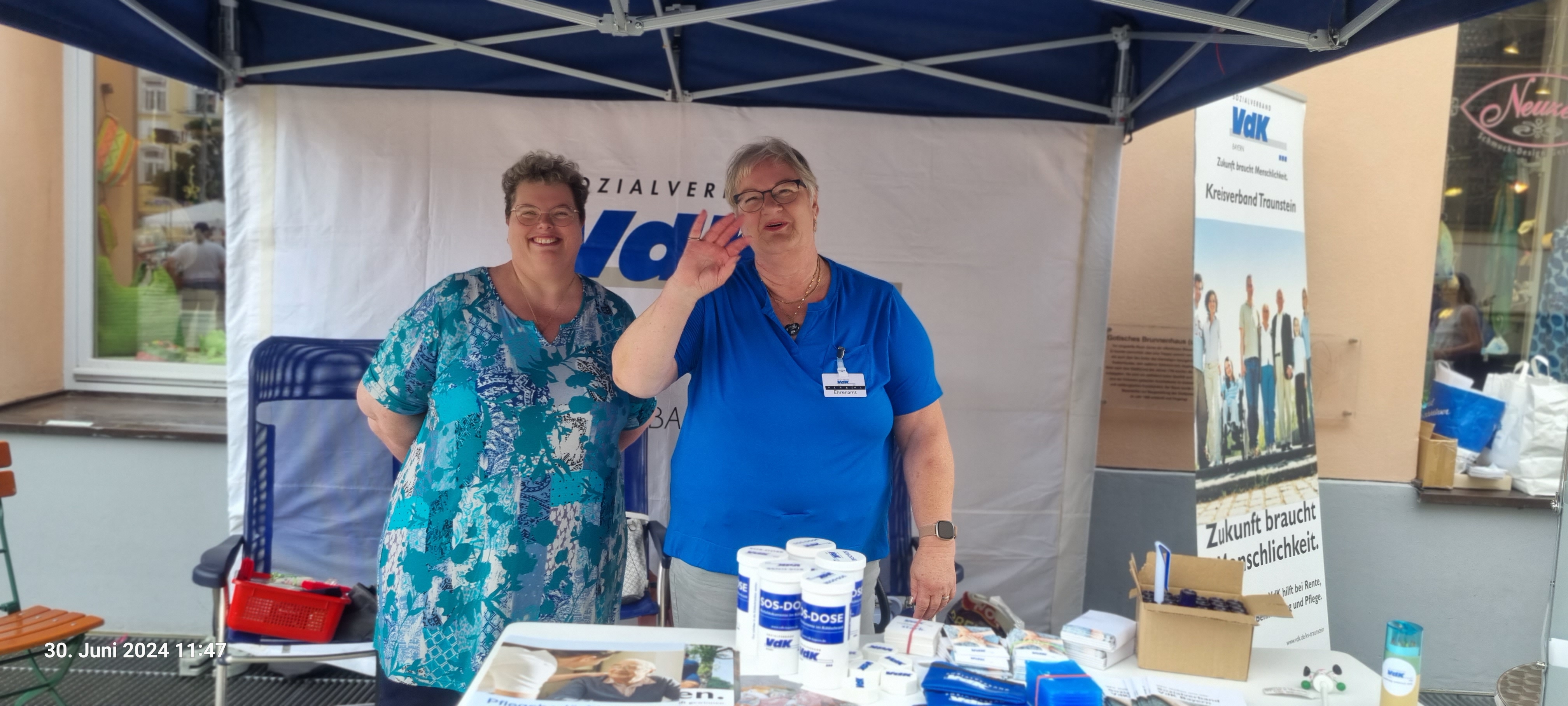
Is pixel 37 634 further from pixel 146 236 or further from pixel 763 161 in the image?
pixel 763 161

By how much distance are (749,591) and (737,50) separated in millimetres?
2021

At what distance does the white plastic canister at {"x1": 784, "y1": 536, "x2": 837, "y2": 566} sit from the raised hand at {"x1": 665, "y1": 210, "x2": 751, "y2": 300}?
0.46 metres

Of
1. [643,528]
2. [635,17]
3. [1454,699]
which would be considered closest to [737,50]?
[635,17]

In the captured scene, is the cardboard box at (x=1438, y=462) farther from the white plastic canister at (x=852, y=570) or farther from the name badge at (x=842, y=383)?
the white plastic canister at (x=852, y=570)

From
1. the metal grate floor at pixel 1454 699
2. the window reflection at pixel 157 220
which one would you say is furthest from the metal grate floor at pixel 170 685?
the metal grate floor at pixel 1454 699

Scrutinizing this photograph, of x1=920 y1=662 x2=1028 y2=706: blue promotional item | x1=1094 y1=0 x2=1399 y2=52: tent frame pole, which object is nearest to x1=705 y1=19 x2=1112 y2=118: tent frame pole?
x1=1094 y1=0 x2=1399 y2=52: tent frame pole

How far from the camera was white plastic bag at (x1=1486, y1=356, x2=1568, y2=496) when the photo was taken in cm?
364

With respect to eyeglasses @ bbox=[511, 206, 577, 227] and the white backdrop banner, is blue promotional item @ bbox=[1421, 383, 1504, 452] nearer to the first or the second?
the white backdrop banner

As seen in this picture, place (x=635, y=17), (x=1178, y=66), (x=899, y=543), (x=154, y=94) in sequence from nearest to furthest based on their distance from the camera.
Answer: (x=635, y=17) → (x=1178, y=66) → (x=899, y=543) → (x=154, y=94)

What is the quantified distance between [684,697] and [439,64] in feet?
8.05

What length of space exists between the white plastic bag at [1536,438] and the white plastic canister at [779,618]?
363 cm

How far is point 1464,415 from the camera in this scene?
378 centimetres

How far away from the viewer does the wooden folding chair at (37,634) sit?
2.46 meters

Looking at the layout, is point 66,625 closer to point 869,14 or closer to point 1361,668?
point 869,14
